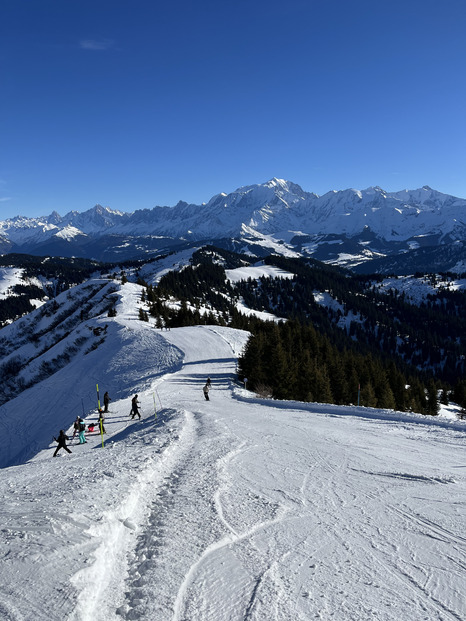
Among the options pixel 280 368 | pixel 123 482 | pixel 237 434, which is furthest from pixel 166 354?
pixel 123 482

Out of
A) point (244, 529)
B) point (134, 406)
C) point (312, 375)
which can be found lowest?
Result: point (312, 375)

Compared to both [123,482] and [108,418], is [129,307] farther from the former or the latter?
[123,482]

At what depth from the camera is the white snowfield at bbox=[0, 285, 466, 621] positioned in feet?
18.6

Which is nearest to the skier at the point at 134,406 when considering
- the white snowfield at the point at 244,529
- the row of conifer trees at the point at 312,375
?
the white snowfield at the point at 244,529

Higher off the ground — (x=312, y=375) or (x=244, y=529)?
(x=244, y=529)

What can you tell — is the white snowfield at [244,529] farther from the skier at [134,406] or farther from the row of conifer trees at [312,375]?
the row of conifer trees at [312,375]

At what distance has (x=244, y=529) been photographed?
26.5ft

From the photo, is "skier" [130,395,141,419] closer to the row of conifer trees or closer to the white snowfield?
the white snowfield

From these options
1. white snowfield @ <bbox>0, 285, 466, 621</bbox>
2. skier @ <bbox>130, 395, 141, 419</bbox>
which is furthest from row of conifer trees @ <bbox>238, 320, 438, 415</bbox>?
white snowfield @ <bbox>0, 285, 466, 621</bbox>

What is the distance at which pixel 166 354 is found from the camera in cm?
5053

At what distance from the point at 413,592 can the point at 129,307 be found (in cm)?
8700

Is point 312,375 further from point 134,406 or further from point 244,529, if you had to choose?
point 244,529

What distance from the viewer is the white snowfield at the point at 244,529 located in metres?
5.67

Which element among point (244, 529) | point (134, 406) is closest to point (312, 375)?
point (134, 406)
